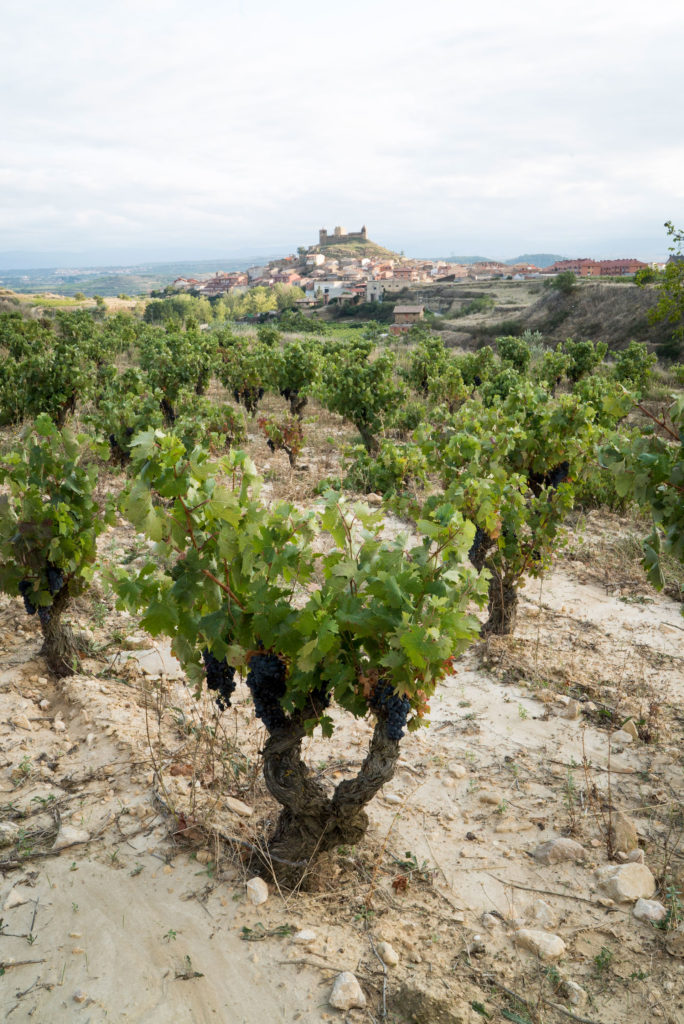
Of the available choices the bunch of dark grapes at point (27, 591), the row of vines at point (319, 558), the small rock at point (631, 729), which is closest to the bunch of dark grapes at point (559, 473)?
the row of vines at point (319, 558)

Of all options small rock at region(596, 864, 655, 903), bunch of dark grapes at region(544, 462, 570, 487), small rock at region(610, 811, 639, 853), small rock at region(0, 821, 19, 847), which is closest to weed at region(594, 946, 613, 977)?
small rock at region(596, 864, 655, 903)

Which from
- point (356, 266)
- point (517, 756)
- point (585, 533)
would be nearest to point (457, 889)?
point (517, 756)

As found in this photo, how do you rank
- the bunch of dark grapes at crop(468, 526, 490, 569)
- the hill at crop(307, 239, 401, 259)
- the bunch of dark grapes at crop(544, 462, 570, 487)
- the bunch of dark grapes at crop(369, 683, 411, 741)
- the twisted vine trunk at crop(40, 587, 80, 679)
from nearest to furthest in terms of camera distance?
the bunch of dark grapes at crop(369, 683, 411, 741) < the twisted vine trunk at crop(40, 587, 80, 679) < the bunch of dark grapes at crop(468, 526, 490, 569) < the bunch of dark grapes at crop(544, 462, 570, 487) < the hill at crop(307, 239, 401, 259)

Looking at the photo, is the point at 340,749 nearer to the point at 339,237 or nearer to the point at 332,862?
the point at 332,862

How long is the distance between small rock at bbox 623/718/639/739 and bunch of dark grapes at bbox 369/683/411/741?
2.61 meters

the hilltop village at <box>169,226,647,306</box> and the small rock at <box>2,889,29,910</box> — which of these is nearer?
the small rock at <box>2,889,29,910</box>

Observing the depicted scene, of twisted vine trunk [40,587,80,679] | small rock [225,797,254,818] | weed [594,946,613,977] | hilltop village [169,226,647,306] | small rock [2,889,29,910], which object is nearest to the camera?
weed [594,946,613,977]

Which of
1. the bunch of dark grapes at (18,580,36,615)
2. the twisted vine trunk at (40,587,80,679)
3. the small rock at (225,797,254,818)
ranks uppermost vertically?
the bunch of dark grapes at (18,580,36,615)

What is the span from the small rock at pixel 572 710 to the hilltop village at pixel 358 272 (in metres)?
67.5

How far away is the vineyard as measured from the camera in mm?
3010

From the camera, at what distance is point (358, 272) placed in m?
120

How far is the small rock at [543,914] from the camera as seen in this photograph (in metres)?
3.36

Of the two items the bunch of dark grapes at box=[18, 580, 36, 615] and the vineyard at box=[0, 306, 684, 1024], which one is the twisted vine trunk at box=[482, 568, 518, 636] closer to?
the vineyard at box=[0, 306, 684, 1024]

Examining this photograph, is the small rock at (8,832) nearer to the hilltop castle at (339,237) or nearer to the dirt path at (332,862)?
the dirt path at (332,862)
